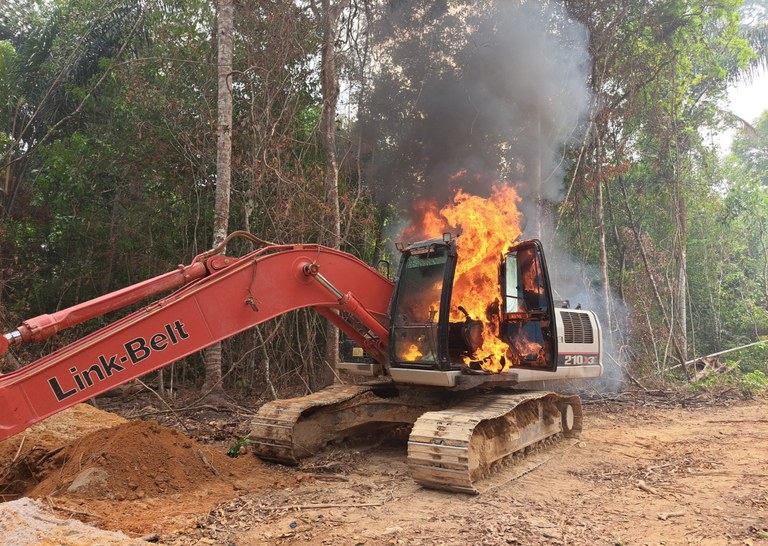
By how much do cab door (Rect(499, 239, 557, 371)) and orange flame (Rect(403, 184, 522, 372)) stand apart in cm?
12

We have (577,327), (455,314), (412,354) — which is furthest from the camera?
(577,327)

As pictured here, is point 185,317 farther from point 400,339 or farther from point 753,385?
point 753,385

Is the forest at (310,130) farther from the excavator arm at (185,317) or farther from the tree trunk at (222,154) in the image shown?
the excavator arm at (185,317)

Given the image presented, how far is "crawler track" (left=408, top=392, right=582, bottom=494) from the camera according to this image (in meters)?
5.04

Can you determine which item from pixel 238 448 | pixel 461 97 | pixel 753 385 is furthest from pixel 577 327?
pixel 753 385

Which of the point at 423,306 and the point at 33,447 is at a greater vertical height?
the point at 423,306

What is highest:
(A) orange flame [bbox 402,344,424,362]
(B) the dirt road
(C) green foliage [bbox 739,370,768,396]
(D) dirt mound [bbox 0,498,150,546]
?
(A) orange flame [bbox 402,344,424,362]

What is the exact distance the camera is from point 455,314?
6.40 meters

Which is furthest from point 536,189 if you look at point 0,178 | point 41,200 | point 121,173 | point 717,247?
point 717,247

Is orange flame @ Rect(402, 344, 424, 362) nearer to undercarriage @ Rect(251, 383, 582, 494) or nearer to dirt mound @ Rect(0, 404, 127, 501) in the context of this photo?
undercarriage @ Rect(251, 383, 582, 494)

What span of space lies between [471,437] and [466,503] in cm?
58

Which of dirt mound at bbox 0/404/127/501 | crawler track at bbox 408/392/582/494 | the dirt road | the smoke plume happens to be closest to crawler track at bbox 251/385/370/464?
the dirt road

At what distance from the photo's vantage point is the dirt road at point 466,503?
4.15m

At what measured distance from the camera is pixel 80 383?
3939mm
